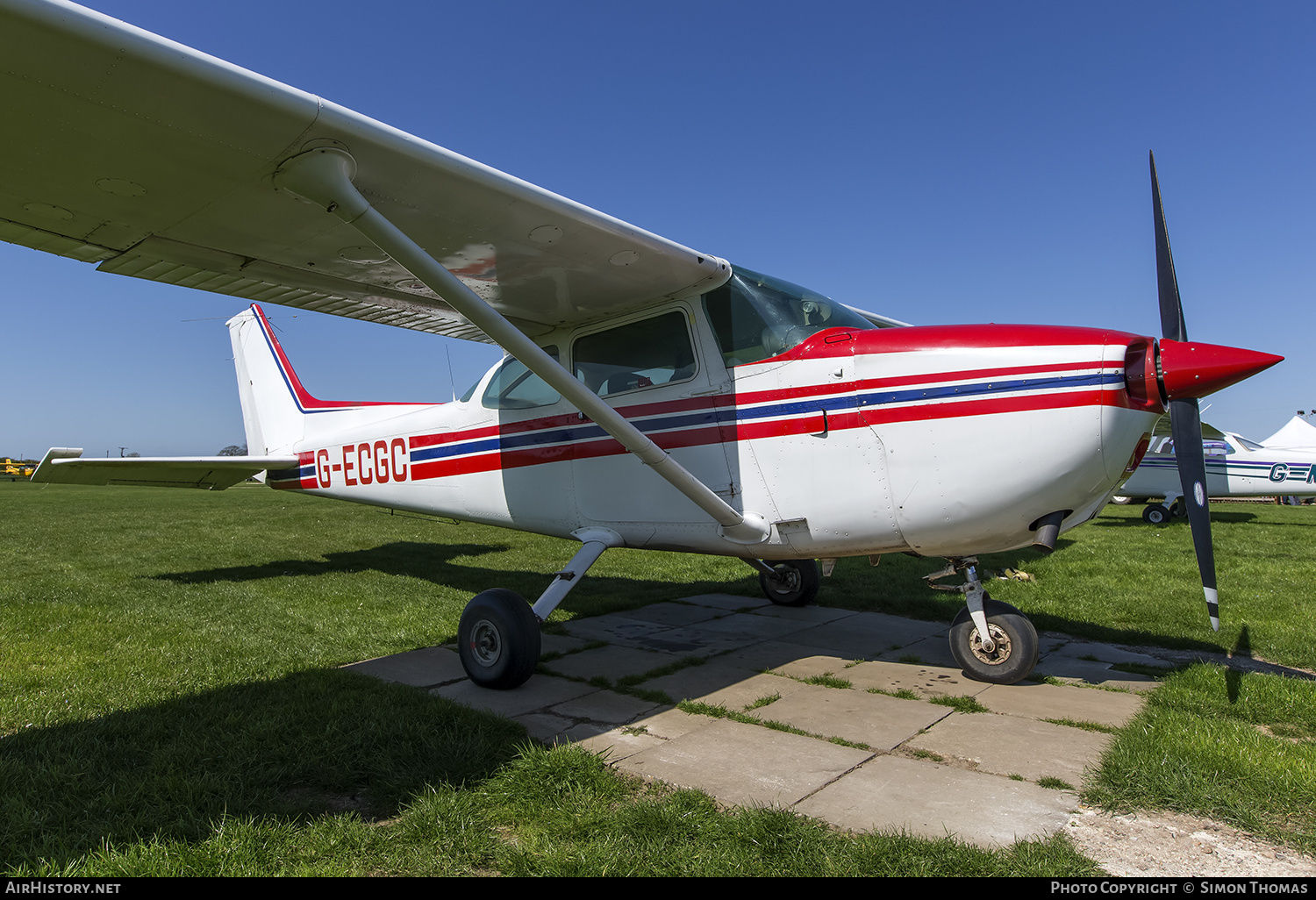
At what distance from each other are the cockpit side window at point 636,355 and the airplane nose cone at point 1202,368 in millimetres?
2477

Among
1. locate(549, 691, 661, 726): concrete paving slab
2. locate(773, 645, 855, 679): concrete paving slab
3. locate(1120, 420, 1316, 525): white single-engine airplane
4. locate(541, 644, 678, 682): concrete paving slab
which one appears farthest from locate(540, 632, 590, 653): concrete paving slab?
locate(1120, 420, 1316, 525): white single-engine airplane

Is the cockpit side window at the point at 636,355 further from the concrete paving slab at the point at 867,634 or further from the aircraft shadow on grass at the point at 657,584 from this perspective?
the concrete paving slab at the point at 867,634

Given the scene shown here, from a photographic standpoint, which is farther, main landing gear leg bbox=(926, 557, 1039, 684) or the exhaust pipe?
main landing gear leg bbox=(926, 557, 1039, 684)

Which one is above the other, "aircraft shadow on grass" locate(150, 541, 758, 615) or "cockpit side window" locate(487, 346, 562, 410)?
"cockpit side window" locate(487, 346, 562, 410)

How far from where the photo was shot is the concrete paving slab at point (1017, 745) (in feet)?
9.80

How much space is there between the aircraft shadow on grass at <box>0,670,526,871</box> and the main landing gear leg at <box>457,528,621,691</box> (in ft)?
1.52

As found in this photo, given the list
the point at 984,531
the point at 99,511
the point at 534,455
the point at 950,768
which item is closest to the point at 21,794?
the point at 534,455

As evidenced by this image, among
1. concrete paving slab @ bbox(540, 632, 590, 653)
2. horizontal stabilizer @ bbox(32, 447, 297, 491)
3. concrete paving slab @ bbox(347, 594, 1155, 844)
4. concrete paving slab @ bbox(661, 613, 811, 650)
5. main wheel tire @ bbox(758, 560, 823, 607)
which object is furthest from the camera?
horizontal stabilizer @ bbox(32, 447, 297, 491)

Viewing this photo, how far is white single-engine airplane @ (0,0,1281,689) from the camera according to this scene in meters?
2.71

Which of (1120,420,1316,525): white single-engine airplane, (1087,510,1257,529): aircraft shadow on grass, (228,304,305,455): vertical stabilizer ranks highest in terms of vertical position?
(228,304,305,455): vertical stabilizer

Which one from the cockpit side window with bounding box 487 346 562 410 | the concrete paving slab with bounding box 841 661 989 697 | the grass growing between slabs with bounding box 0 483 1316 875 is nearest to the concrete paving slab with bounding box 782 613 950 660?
the concrete paving slab with bounding box 841 661 989 697

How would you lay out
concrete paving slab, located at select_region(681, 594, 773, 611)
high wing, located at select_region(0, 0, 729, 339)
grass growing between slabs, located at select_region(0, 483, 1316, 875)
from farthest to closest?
concrete paving slab, located at select_region(681, 594, 773, 611)
high wing, located at select_region(0, 0, 729, 339)
grass growing between slabs, located at select_region(0, 483, 1316, 875)

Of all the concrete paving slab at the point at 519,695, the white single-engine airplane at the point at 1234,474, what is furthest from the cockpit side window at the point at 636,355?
the white single-engine airplane at the point at 1234,474

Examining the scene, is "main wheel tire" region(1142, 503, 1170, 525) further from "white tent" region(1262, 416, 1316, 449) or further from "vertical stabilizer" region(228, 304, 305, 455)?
"vertical stabilizer" region(228, 304, 305, 455)
